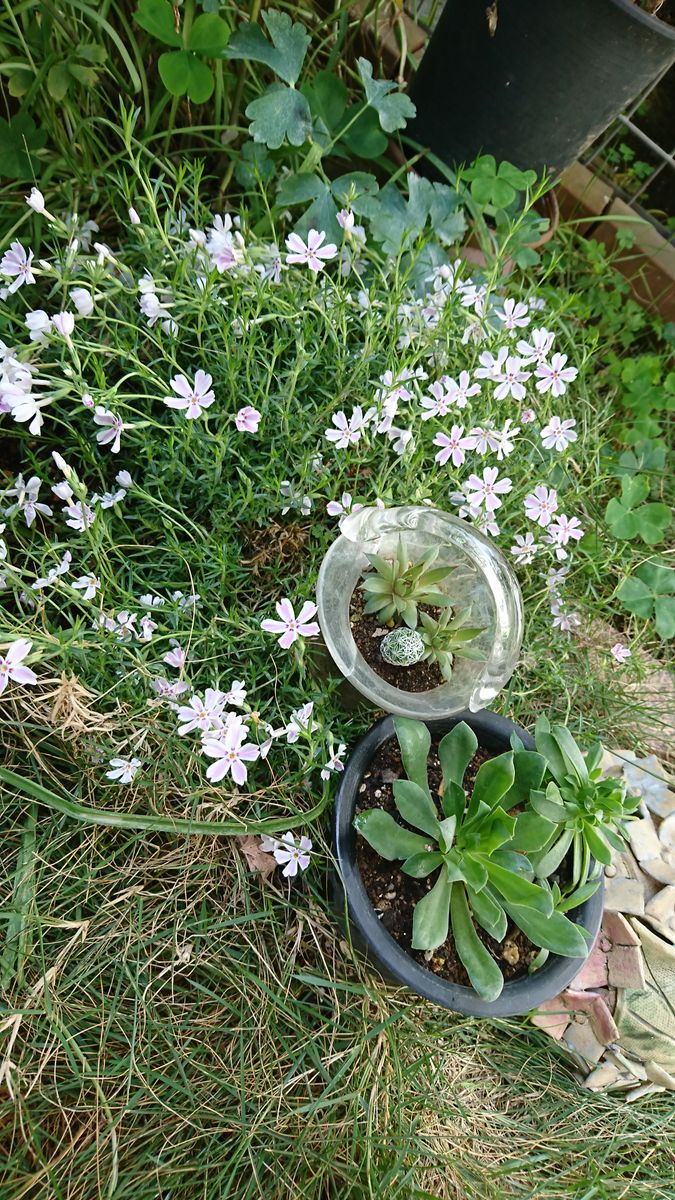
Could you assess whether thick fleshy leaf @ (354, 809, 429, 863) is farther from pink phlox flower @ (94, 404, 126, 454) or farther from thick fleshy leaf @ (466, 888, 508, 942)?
pink phlox flower @ (94, 404, 126, 454)

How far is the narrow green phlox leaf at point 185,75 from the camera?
1483 mm

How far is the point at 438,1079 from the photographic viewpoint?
1455 mm

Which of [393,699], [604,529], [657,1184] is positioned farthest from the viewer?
[604,529]

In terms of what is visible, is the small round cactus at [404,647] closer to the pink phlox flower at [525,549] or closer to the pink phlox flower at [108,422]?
the pink phlox flower at [525,549]

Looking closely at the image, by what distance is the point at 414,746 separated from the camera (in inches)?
51.2

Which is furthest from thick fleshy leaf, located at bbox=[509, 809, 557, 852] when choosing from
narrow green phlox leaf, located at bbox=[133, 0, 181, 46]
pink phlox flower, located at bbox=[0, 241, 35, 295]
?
narrow green phlox leaf, located at bbox=[133, 0, 181, 46]

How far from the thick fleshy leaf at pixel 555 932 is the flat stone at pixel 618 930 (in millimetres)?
390

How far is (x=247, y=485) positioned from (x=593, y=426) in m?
1.04

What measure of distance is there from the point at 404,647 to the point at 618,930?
2.51 ft

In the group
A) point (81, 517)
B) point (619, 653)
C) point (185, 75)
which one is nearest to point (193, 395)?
point (81, 517)

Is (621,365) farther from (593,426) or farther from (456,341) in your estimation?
(456,341)

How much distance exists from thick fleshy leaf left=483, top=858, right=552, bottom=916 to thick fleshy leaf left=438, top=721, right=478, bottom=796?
144mm

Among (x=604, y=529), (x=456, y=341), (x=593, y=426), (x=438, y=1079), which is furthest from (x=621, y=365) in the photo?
(x=438, y=1079)

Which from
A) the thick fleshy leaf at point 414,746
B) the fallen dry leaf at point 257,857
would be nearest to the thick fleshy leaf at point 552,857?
the thick fleshy leaf at point 414,746
